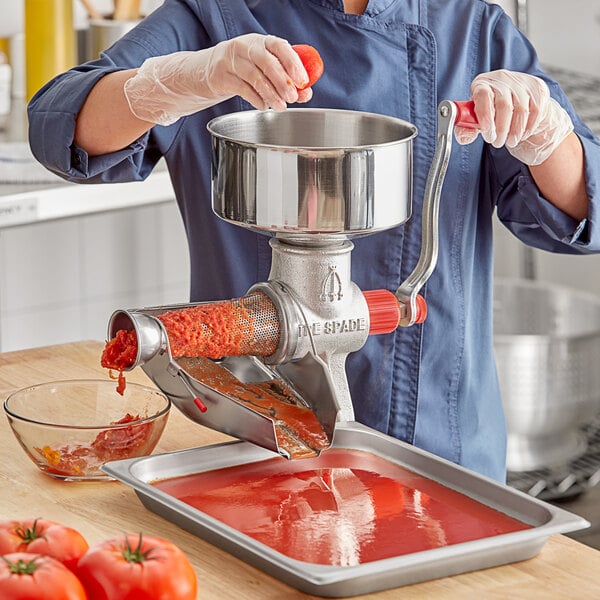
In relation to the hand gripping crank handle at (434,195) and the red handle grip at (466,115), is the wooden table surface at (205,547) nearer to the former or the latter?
the hand gripping crank handle at (434,195)

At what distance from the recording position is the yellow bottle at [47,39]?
276 centimetres

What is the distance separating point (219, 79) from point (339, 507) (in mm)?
479

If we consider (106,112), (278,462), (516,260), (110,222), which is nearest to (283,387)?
(278,462)

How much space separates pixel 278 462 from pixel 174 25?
2.05ft

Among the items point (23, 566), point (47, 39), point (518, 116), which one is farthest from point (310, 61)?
point (47, 39)

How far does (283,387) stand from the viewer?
4.26ft

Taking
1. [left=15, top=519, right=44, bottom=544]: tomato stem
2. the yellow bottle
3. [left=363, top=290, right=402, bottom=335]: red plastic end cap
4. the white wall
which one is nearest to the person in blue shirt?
[left=363, top=290, right=402, bottom=335]: red plastic end cap

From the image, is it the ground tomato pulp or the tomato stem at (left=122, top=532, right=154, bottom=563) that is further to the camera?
the ground tomato pulp

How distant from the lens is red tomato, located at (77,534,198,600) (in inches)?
35.4

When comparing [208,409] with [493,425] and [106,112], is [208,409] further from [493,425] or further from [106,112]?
[493,425]

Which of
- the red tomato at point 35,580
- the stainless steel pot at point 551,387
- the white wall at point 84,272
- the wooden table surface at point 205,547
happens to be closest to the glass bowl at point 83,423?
the wooden table surface at point 205,547

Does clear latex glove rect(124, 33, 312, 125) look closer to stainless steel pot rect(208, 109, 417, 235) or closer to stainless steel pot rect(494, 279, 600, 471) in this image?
stainless steel pot rect(208, 109, 417, 235)

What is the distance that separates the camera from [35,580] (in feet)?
2.85

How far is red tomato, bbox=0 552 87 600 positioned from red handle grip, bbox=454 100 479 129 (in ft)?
2.12
